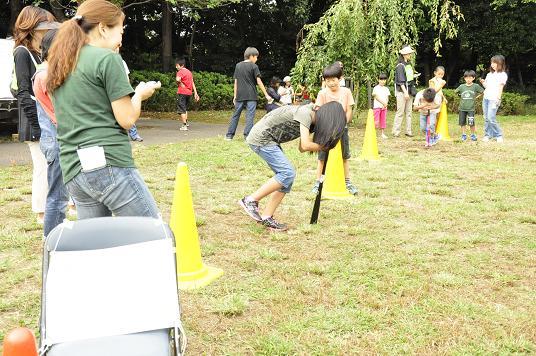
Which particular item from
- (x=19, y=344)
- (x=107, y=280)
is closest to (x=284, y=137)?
(x=107, y=280)

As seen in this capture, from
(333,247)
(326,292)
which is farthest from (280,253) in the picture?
(326,292)

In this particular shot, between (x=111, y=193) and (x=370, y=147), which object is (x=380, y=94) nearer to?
(x=370, y=147)

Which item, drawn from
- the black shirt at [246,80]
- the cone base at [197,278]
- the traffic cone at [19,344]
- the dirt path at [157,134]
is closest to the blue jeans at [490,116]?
the black shirt at [246,80]

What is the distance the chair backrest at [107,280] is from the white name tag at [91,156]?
15.0 inches

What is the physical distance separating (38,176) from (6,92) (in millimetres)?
6904

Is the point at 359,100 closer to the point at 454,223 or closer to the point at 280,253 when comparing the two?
the point at 454,223

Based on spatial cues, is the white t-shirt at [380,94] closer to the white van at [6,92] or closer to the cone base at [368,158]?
the cone base at [368,158]

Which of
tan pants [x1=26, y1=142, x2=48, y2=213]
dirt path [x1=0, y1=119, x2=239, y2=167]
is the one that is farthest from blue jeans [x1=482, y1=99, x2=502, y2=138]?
tan pants [x1=26, y1=142, x2=48, y2=213]

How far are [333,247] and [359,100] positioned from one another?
34.9ft

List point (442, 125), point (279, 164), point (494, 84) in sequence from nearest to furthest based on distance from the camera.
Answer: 1. point (279, 164)
2. point (494, 84)
3. point (442, 125)

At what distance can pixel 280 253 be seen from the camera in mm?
4543

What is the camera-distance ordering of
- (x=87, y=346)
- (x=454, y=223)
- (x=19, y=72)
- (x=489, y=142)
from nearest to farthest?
(x=87, y=346) < (x=19, y=72) < (x=454, y=223) < (x=489, y=142)

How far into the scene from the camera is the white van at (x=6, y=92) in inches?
420

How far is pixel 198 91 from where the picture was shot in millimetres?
20672
